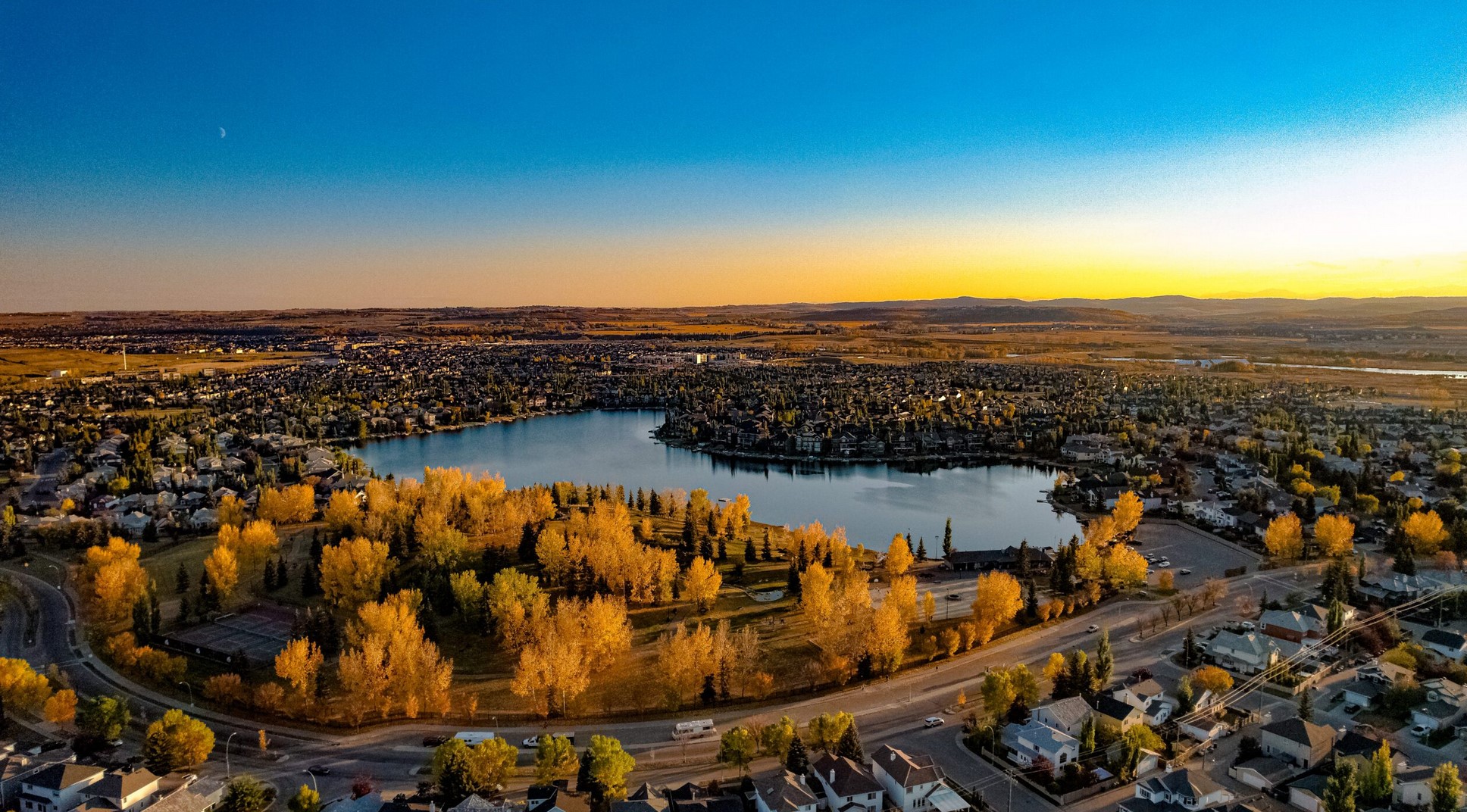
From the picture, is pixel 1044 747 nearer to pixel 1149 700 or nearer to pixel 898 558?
pixel 1149 700

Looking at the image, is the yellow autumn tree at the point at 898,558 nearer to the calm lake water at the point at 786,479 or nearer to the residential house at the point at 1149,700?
the calm lake water at the point at 786,479

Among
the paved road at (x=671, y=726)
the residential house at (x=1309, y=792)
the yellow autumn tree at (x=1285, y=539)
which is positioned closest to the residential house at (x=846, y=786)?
the paved road at (x=671, y=726)

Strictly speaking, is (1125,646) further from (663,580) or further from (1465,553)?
(1465,553)

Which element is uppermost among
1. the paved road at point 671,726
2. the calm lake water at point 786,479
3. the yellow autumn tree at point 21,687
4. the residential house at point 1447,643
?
the yellow autumn tree at point 21,687

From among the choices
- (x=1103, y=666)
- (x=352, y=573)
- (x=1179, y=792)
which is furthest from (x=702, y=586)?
(x=1179, y=792)

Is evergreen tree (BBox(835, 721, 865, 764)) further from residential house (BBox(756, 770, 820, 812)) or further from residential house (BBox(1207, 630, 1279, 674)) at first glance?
residential house (BBox(1207, 630, 1279, 674))

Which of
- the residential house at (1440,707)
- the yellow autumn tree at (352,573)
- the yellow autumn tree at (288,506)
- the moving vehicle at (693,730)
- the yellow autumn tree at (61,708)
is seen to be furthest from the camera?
the yellow autumn tree at (288,506)

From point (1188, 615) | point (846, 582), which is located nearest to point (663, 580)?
point (846, 582)

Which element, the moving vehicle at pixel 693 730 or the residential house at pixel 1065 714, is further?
the moving vehicle at pixel 693 730
